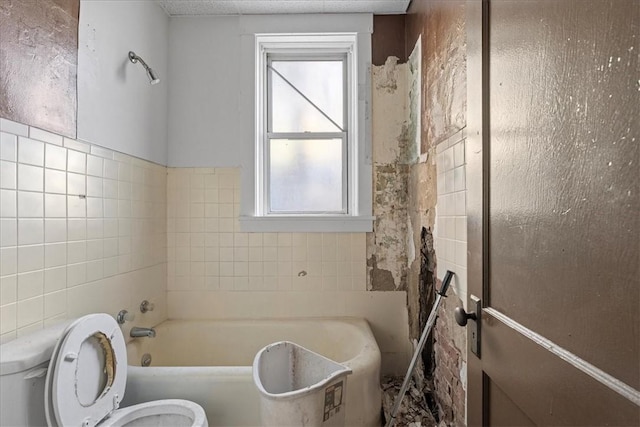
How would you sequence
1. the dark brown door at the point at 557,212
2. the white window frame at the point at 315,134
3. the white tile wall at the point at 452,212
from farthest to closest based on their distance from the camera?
the white window frame at the point at 315,134, the white tile wall at the point at 452,212, the dark brown door at the point at 557,212

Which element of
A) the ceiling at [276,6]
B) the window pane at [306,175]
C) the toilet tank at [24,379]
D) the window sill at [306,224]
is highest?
the ceiling at [276,6]

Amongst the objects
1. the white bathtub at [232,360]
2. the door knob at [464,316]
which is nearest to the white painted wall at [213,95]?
the white bathtub at [232,360]

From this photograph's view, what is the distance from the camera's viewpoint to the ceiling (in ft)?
7.02

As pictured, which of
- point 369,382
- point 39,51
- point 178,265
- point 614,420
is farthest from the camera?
point 178,265

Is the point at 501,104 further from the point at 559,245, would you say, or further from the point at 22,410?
the point at 22,410

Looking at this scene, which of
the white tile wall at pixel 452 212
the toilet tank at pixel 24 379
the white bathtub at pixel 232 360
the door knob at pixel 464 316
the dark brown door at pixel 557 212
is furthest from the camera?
the white bathtub at pixel 232 360

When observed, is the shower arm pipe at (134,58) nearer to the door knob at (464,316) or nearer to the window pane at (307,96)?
the window pane at (307,96)

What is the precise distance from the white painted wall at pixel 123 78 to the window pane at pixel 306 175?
751 mm

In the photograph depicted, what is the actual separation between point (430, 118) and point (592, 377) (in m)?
1.44

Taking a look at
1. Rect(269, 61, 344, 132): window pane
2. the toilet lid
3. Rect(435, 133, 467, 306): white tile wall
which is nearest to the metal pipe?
Rect(435, 133, 467, 306): white tile wall

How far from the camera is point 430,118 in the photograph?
5.71 ft

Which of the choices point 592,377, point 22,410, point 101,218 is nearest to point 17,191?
point 101,218

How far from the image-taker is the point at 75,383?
1151mm

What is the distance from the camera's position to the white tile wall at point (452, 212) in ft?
4.33
